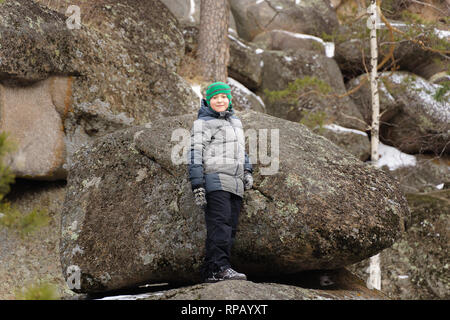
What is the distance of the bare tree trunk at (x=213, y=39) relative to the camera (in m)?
10.6

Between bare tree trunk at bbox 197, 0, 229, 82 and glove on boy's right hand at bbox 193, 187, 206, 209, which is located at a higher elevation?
bare tree trunk at bbox 197, 0, 229, 82

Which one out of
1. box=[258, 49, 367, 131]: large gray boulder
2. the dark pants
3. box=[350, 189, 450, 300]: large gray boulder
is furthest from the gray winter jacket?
box=[258, 49, 367, 131]: large gray boulder

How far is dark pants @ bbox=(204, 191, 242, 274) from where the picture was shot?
4.29m

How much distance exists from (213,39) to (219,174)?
715cm

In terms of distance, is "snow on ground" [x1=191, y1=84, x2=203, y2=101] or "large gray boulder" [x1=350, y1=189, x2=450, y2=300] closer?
"large gray boulder" [x1=350, y1=189, x2=450, y2=300]

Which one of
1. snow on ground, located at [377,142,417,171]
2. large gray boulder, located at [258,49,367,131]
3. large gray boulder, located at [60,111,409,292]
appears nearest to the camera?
large gray boulder, located at [60,111,409,292]

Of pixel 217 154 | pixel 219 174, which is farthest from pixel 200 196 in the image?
pixel 217 154

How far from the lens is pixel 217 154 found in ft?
14.9

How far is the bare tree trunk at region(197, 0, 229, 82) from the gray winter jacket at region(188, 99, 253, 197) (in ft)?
19.7

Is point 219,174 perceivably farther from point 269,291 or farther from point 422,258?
point 422,258

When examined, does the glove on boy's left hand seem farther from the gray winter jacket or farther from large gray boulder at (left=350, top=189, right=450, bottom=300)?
large gray boulder at (left=350, top=189, right=450, bottom=300)

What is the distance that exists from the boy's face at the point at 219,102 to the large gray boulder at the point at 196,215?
82cm
